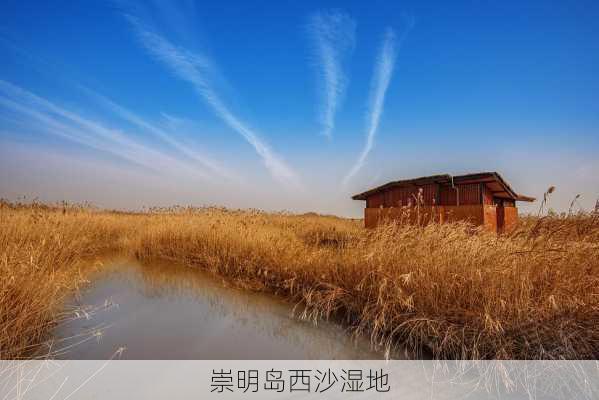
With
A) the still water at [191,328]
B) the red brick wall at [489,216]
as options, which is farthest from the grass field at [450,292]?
the red brick wall at [489,216]

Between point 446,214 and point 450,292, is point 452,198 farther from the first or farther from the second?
point 450,292

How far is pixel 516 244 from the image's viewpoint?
4.40 meters

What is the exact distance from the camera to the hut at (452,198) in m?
11.2

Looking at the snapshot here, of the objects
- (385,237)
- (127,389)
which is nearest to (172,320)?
(127,389)

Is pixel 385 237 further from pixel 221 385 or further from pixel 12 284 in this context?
pixel 12 284

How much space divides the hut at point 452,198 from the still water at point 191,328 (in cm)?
615

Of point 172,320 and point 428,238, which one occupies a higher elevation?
point 428,238

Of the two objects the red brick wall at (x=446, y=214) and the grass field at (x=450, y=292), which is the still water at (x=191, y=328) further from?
the red brick wall at (x=446, y=214)

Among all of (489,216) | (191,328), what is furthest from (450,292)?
(489,216)

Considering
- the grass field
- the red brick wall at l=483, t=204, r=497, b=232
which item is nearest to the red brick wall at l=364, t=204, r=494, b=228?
the red brick wall at l=483, t=204, r=497, b=232

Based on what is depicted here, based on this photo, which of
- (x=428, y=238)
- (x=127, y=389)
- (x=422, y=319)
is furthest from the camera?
(x=428, y=238)

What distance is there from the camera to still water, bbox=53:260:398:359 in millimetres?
3508

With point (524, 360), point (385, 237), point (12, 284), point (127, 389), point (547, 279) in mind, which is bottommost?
point (127, 389)

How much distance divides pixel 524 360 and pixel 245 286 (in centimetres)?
478
